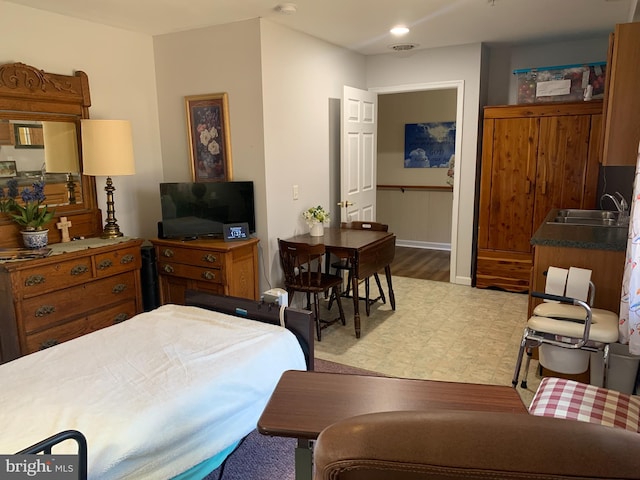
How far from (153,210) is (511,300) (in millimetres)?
3472

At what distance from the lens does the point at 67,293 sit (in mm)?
2988

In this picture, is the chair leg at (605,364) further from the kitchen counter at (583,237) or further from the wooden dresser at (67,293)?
the wooden dresser at (67,293)

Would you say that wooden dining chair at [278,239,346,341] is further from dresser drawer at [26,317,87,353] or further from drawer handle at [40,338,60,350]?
drawer handle at [40,338,60,350]

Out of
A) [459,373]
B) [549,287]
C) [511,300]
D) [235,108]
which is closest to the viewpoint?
[549,287]

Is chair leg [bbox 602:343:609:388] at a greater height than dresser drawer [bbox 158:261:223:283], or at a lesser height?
lesser

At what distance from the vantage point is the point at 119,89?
3.74m

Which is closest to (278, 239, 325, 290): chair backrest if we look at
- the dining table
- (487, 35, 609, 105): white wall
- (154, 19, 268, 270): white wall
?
the dining table

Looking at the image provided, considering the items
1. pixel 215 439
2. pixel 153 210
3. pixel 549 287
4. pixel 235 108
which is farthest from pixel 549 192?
pixel 215 439

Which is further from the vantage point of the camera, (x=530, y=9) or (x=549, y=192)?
(x=549, y=192)

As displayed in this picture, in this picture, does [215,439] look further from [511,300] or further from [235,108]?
[511,300]

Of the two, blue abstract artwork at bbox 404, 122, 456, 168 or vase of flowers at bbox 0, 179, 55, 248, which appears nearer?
vase of flowers at bbox 0, 179, 55, 248

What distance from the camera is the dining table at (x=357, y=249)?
140 inches

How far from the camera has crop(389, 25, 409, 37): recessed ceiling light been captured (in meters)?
3.89

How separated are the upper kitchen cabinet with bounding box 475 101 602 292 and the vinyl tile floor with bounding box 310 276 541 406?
1.25 ft
